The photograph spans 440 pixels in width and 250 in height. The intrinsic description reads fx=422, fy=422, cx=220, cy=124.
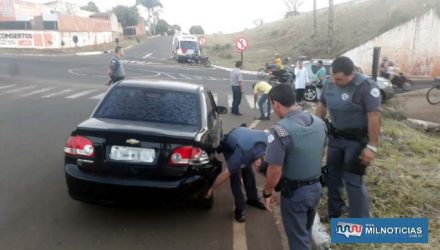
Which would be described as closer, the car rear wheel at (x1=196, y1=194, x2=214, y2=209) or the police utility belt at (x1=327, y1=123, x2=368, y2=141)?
the police utility belt at (x1=327, y1=123, x2=368, y2=141)

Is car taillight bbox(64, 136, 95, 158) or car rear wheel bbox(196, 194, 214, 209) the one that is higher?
car taillight bbox(64, 136, 95, 158)

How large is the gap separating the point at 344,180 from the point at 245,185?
1376mm

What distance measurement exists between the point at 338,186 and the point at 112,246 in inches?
97.0

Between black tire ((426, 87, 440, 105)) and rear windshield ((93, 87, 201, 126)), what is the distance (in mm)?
11753

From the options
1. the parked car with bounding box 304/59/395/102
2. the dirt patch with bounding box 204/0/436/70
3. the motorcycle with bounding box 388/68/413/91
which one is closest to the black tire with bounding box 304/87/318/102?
the parked car with bounding box 304/59/395/102

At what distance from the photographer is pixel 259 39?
56.9 m

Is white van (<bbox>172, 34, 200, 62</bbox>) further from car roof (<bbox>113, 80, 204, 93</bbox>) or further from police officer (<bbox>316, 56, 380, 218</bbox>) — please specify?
police officer (<bbox>316, 56, 380, 218</bbox>)

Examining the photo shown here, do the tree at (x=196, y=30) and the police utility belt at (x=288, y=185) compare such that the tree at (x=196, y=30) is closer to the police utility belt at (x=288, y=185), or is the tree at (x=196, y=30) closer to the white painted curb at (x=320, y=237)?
the white painted curb at (x=320, y=237)

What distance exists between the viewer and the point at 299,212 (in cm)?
340
